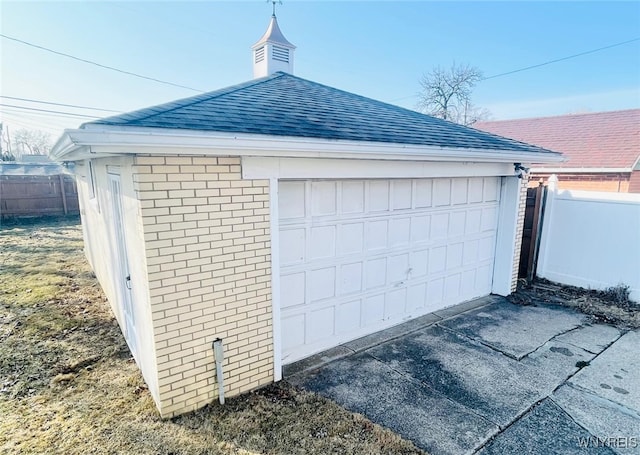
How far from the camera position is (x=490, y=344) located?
4.94 m

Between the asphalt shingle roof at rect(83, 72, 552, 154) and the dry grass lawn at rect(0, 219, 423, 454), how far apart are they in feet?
8.94

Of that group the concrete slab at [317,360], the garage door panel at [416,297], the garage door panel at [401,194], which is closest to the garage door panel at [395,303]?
the garage door panel at [416,297]

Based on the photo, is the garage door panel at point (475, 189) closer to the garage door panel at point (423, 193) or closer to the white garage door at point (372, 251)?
the white garage door at point (372, 251)

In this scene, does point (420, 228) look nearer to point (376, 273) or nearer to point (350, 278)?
point (376, 273)

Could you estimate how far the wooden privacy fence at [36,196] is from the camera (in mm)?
15258

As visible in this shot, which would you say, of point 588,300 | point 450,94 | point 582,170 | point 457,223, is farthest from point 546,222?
point 450,94

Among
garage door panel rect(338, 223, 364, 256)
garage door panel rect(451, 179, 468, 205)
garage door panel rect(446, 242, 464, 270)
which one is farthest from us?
garage door panel rect(446, 242, 464, 270)

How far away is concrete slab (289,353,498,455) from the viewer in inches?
124

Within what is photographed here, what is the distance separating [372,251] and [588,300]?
15.6ft

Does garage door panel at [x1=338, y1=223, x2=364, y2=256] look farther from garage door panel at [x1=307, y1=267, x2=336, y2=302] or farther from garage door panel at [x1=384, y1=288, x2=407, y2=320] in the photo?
garage door panel at [x1=384, y1=288, x2=407, y2=320]

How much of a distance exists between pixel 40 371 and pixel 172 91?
24.8 metres

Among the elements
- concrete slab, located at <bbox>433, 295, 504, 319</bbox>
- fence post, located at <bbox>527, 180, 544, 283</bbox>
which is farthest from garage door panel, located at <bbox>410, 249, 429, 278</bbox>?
fence post, located at <bbox>527, 180, 544, 283</bbox>

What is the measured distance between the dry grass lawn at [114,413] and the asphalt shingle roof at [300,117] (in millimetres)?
2725

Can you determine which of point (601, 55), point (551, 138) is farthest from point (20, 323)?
point (601, 55)
